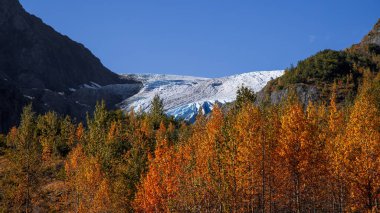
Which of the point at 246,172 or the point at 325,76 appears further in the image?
the point at 325,76

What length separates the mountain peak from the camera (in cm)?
15750

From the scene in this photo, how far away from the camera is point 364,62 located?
427 feet

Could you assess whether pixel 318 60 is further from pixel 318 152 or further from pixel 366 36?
pixel 318 152

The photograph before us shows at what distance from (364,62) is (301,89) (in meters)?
31.5

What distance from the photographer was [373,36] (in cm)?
16175

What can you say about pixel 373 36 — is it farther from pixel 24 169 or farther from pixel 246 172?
pixel 24 169

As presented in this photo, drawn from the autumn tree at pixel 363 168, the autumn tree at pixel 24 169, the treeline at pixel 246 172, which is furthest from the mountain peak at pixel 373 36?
the autumn tree at pixel 24 169

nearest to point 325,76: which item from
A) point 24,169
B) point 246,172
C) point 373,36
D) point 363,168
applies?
point 373,36

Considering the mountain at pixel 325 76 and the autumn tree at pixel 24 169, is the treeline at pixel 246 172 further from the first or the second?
the mountain at pixel 325 76

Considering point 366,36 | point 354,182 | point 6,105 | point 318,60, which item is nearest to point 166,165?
point 354,182

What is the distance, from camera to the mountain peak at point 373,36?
158 metres

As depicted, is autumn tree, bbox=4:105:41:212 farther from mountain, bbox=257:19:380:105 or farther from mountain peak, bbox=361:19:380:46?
mountain peak, bbox=361:19:380:46

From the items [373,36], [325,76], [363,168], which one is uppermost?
[373,36]

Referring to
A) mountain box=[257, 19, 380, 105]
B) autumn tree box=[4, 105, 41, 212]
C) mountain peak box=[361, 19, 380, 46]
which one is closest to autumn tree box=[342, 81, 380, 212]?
autumn tree box=[4, 105, 41, 212]
